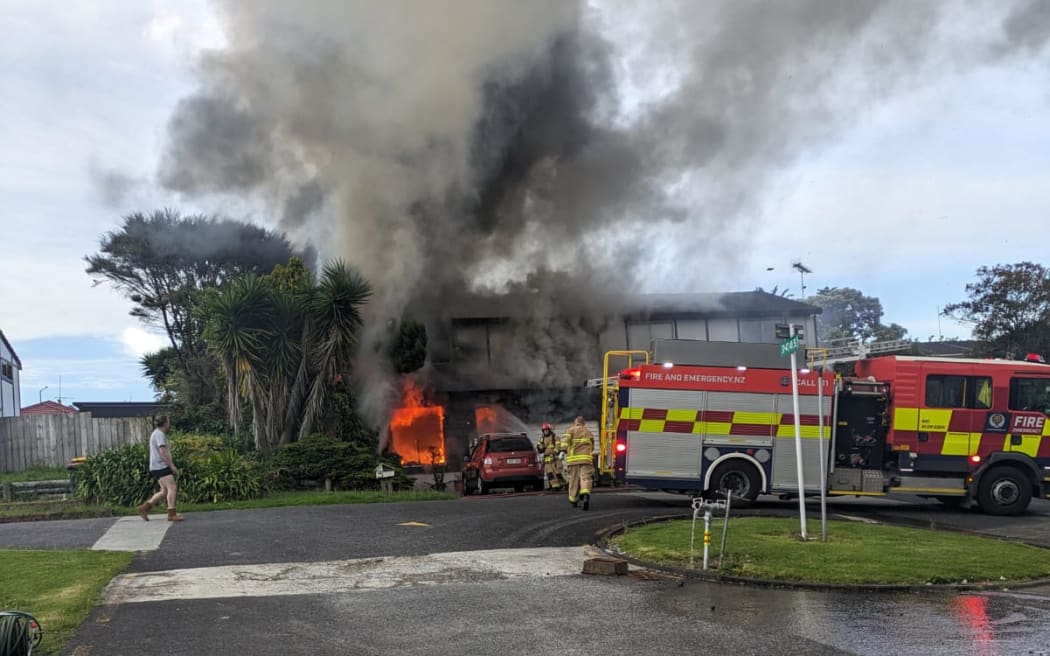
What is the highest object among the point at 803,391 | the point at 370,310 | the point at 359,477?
the point at 370,310

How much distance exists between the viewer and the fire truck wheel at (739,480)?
13.9 meters

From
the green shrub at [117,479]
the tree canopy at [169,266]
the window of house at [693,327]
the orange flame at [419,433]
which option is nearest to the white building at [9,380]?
the tree canopy at [169,266]

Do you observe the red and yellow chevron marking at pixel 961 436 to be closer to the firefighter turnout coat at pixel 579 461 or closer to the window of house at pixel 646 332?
the firefighter turnout coat at pixel 579 461

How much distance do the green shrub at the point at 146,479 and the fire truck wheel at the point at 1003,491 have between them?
12119mm

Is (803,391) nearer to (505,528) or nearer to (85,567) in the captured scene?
(505,528)

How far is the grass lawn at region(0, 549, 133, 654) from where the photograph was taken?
6.32 m

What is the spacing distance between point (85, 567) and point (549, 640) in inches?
198

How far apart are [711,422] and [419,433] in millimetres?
13573

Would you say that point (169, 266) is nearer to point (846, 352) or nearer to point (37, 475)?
point (37, 475)

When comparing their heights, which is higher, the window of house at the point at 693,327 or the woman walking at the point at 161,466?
the window of house at the point at 693,327

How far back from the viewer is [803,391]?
13.8 meters

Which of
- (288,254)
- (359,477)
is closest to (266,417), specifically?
(359,477)

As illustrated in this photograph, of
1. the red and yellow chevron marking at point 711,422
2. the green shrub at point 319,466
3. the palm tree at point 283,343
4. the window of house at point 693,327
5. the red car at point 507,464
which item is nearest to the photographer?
the red and yellow chevron marking at point 711,422

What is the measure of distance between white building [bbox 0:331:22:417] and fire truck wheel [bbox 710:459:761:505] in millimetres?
35736
